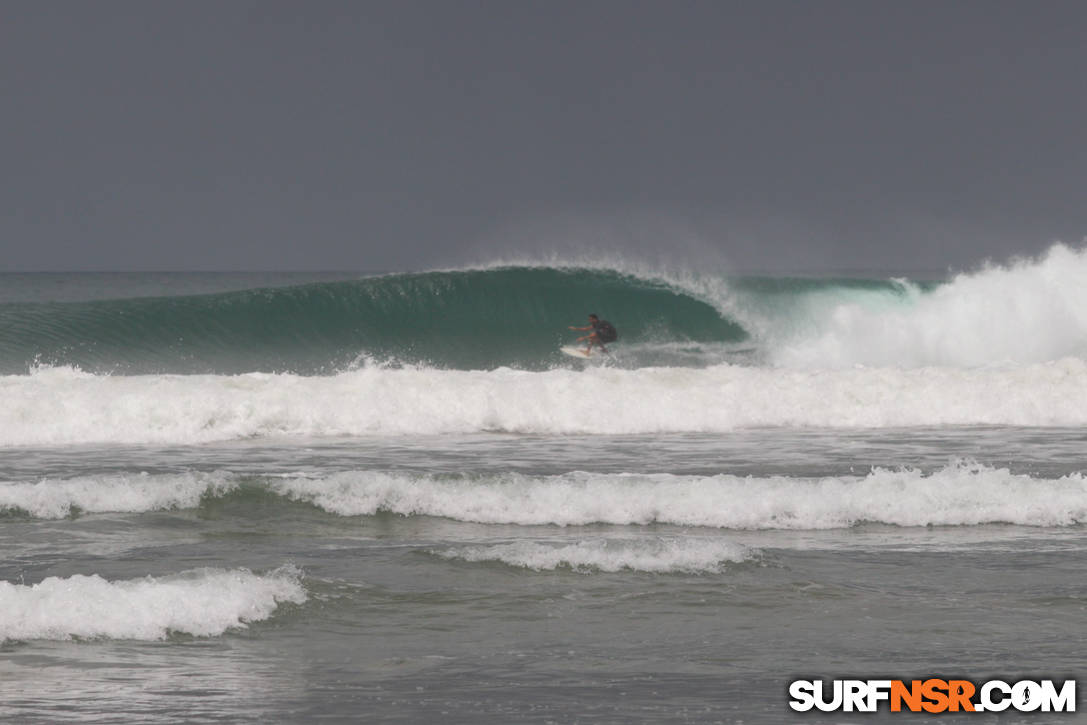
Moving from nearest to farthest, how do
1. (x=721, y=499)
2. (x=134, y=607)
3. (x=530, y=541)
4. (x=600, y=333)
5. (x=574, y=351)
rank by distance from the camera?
(x=134, y=607)
(x=530, y=541)
(x=721, y=499)
(x=600, y=333)
(x=574, y=351)

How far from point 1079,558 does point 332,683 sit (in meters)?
5.22

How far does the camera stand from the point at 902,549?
8945 mm

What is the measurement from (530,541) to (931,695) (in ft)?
13.0

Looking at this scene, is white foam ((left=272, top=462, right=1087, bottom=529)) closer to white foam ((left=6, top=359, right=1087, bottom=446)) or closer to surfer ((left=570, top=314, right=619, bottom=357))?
white foam ((left=6, top=359, right=1087, bottom=446))

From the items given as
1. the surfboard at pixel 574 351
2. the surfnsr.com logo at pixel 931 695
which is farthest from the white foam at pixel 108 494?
the surfboard at pixel 574 351

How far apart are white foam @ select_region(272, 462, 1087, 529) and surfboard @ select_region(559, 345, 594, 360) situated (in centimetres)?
1520

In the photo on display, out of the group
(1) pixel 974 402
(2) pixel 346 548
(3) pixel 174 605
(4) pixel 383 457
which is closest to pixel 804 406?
(1) pixel 974 402

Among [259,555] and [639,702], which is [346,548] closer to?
[259,555]

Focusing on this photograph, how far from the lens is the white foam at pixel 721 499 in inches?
393

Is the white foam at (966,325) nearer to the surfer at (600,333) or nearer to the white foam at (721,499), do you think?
the surfer at (600,333)

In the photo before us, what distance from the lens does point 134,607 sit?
6.83 metres

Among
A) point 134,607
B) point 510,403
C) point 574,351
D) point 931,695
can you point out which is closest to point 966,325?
point 574,351

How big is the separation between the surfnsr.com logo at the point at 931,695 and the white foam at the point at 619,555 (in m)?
2.24

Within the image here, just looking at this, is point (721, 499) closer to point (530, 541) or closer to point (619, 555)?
point (530, 541)
